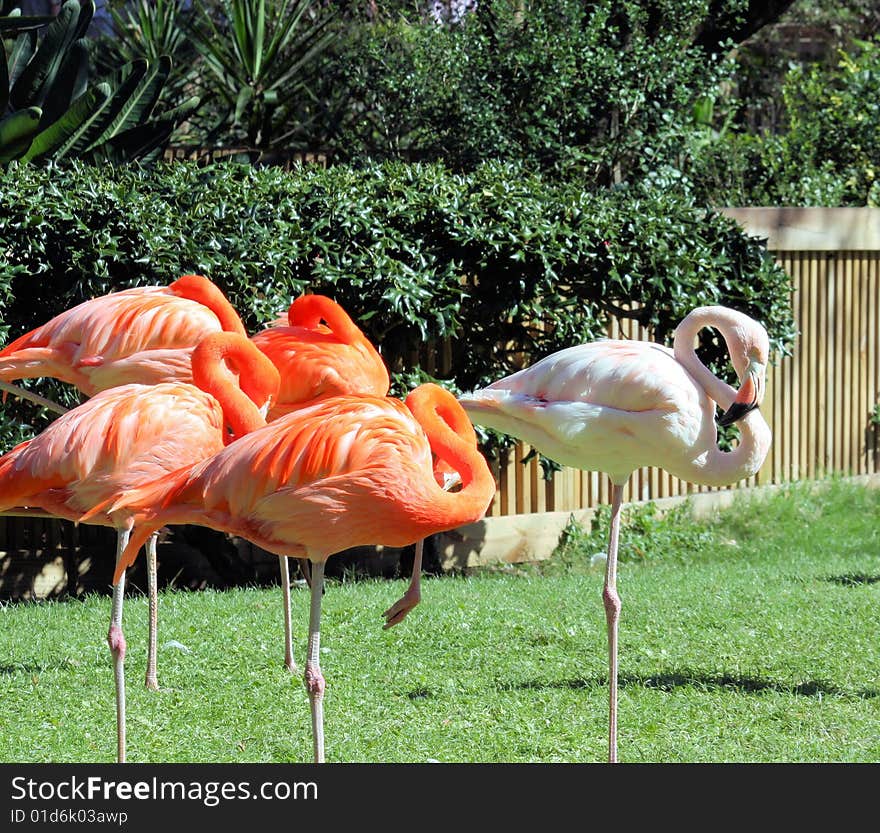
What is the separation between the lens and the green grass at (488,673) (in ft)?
15.3

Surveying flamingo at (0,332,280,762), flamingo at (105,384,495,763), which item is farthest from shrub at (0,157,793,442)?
flamingo at (105,384,495,763)

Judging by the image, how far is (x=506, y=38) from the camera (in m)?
10.7

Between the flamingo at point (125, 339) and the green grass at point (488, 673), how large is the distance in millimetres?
1338

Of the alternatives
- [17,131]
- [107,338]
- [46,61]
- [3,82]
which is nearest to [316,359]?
[107,338]

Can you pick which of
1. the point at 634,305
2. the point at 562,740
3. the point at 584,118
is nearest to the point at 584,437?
the point at 562,740

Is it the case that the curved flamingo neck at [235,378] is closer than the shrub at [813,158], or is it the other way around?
the curved flamingo neck at [235,378]

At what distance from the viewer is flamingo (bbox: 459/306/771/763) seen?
4715 millimetres

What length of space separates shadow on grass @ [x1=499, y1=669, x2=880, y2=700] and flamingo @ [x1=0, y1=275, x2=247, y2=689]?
83.5 inches

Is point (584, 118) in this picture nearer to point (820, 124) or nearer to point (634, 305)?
point (634, 305)

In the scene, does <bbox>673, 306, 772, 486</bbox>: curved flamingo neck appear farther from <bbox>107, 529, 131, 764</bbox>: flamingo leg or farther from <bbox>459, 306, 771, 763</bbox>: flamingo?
<bbox>107, 529, 131, 764</bbox>: flamingo leg

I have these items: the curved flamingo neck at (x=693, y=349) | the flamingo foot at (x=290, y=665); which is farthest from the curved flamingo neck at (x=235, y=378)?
the curved flamingo neck at (x=693, y=349)

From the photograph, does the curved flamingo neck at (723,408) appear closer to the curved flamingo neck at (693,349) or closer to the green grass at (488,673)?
the curved flamingo neck at (693,349)

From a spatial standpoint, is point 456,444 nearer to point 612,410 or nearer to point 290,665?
point 612,410

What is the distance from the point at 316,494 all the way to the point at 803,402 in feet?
23.0
